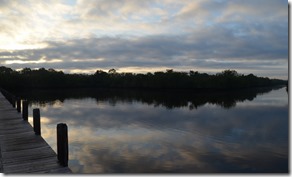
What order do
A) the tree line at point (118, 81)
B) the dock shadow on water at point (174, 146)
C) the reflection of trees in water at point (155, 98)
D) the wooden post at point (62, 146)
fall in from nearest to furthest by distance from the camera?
the wooden post at point (62, 146)
the dock shadow on water at point (174, 146)
the reflection of trees in water at point (155, 98)
the tree line at point (118, 81)

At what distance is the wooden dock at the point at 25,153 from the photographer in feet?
20.1

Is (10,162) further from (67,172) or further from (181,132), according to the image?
(181,132)

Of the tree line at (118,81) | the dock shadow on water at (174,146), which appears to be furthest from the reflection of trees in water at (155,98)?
the tree line at (118,81)

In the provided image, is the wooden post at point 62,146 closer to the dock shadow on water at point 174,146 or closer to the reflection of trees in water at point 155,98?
the dock shadow on water at point 174,146

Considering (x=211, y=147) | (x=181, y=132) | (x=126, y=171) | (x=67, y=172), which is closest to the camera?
(x=67, y=172)


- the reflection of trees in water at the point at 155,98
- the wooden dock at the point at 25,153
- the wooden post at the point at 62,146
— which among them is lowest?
the reflection of trees in water at the point at 155,98

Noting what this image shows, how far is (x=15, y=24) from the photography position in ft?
58.4

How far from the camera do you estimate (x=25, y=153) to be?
7.13m

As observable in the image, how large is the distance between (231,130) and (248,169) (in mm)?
10484

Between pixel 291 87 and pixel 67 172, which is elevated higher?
pixel 291 87

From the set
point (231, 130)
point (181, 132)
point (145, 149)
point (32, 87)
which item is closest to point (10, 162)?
point (145, 149)

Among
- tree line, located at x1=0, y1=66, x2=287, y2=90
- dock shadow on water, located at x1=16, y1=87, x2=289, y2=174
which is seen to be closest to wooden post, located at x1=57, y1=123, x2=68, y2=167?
dock shadow on water, located at x1=16, y1=87, x2=289, y2=174

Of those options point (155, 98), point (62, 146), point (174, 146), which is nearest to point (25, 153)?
point (62, 146)

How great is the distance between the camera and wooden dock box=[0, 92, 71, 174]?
612 centimetres
